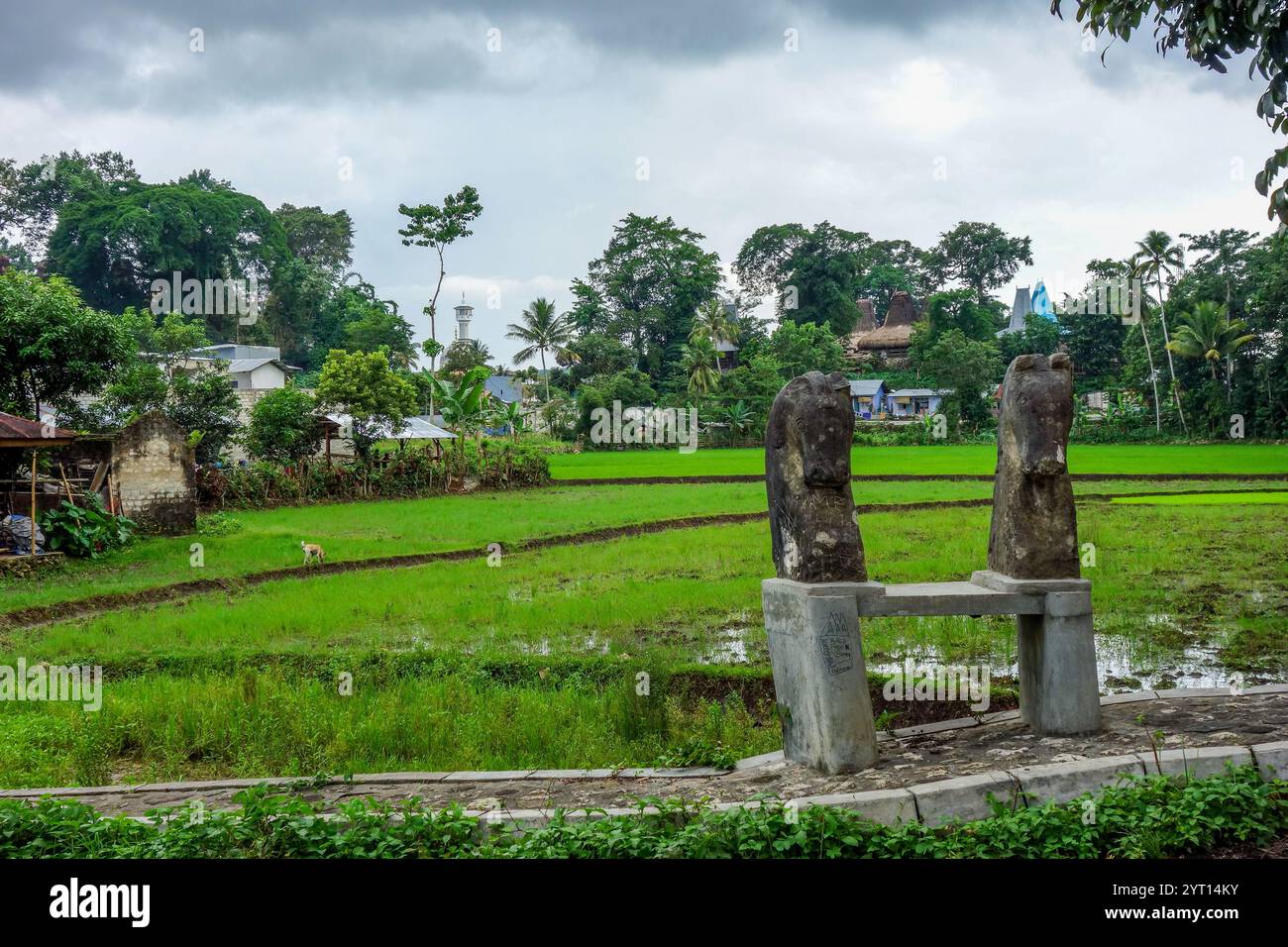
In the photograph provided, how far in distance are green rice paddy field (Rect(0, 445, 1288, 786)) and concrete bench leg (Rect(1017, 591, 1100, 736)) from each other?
5.36 feet

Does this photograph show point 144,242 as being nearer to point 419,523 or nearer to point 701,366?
point 701,366

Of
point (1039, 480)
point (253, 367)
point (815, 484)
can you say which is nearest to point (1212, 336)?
point (253, 367)

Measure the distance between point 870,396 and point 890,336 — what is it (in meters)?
8.09

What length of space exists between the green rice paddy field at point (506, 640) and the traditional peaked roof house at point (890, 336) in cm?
4038

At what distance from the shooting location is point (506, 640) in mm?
9695

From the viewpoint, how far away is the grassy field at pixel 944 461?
28.8 m

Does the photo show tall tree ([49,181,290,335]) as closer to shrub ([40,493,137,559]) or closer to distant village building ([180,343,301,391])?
distant village building ([180,343,301,391])

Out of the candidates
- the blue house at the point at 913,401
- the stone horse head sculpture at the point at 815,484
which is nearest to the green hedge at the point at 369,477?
the stone horse head sculpture at the point at 815,484

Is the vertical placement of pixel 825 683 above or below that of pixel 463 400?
below

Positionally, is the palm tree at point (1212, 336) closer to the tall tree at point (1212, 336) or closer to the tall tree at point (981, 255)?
the tall tree at point (1212, 336)

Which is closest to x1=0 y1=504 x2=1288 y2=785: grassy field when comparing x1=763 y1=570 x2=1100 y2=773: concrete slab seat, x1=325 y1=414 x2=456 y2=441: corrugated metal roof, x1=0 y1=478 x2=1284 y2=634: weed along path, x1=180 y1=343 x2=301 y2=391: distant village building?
x1=0 y1=478 x2=1284 y2=634: weed along path

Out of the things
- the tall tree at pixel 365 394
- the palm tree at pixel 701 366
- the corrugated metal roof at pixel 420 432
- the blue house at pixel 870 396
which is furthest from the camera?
the blue house at pixel 870 396

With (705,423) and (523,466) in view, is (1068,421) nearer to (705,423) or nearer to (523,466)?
(523,466)

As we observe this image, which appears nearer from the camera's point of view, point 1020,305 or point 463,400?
point 463,400
